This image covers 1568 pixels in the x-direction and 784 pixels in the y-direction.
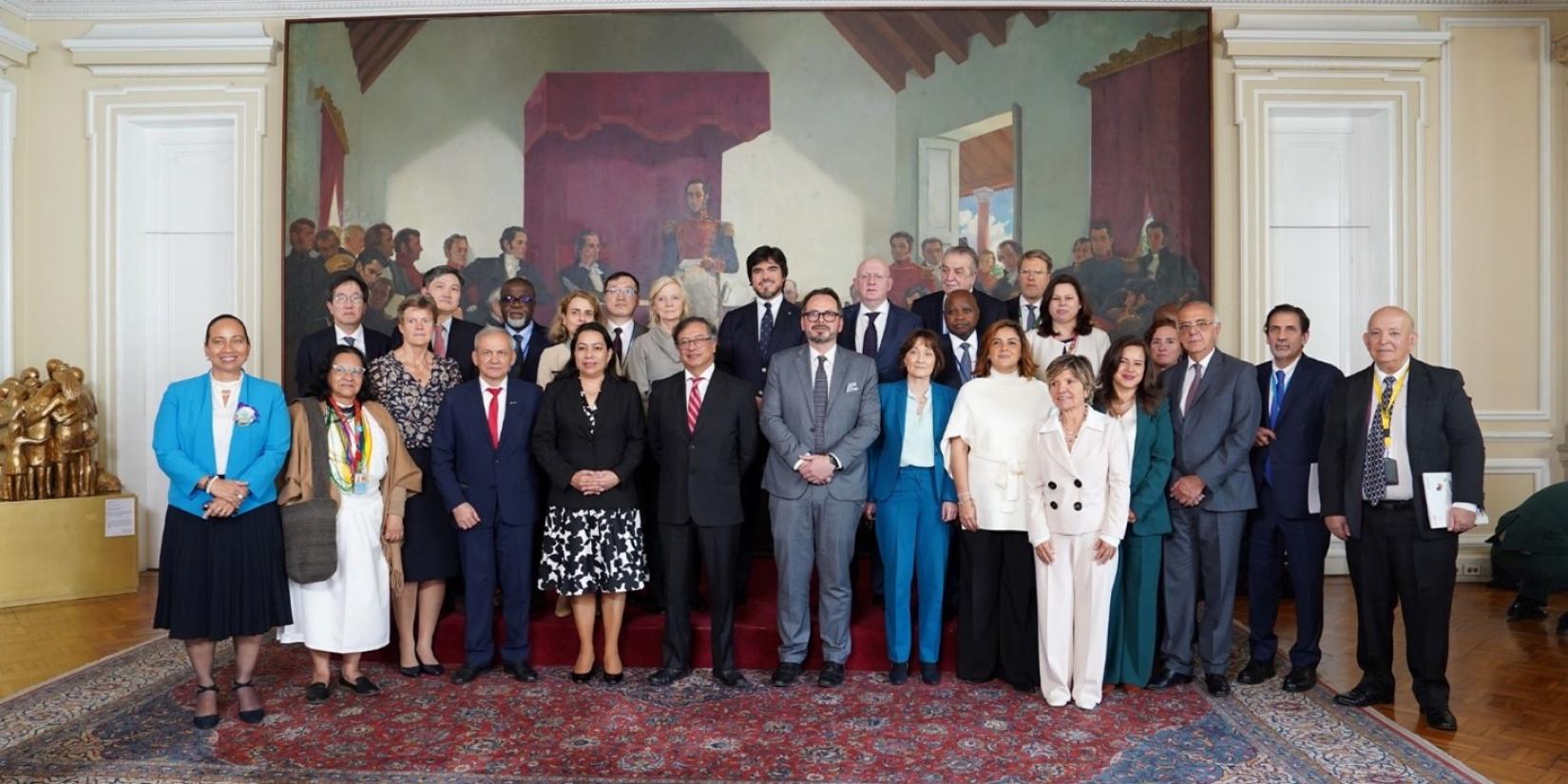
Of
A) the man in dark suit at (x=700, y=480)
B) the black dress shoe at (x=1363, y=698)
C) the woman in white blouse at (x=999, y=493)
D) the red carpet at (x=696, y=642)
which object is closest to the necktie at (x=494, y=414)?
the man in dark suit at (x=700, y=480)

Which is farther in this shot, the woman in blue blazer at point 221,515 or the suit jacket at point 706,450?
the suit jacket at point 706,450

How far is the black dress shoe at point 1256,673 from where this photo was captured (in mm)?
4977

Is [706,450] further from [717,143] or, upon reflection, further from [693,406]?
[717,143]

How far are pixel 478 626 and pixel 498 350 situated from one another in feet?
4.26

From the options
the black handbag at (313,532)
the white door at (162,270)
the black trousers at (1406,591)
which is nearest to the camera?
the black trousers at (1406,591)

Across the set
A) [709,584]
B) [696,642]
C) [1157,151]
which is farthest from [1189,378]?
[1157,151]

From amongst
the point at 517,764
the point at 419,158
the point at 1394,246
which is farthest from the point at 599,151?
the point at 1394,246

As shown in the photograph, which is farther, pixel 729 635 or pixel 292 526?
pixel 729 635

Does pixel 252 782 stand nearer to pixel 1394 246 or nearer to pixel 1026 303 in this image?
pixel 1026 303

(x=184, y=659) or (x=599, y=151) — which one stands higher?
(x=599, y=151)

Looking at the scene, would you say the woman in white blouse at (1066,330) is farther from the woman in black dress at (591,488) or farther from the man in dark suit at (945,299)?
the woman in black dress at (591,488)

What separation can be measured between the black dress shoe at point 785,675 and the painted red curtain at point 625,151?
3.73 metres

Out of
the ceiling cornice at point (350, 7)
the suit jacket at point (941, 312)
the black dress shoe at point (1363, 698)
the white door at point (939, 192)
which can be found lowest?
the black dress shoe at point (1363, 698)

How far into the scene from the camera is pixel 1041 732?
14.0 ft
